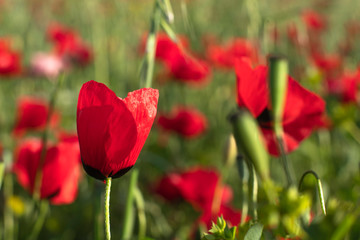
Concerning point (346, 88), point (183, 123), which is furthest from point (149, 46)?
point (183, 123)

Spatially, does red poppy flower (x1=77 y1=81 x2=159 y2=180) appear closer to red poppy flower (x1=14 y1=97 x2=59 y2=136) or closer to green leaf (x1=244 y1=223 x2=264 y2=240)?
green leaf (x1=244 y1=223 x2=264 y2=240)

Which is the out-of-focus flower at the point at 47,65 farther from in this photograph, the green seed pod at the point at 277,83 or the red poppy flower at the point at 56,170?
the green seed pod at the point at 277,83

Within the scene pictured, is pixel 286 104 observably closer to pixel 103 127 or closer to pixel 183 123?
pixel 103 127

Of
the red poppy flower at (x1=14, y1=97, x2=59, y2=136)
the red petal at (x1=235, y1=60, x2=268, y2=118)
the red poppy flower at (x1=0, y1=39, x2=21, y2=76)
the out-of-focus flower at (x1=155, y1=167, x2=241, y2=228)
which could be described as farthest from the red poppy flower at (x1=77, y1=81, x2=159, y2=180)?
the red poppy flower at (x1=0, y1=39, x2=21, y2=76)

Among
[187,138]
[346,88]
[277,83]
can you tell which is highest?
[277,83]

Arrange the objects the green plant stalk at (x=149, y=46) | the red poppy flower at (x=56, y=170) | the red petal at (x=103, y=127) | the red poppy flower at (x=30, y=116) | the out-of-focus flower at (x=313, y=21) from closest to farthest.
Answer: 1. the red petal at (x=103, y=127)
2. the green plant stalk at (x=149, y=46)
3. the red poppy flower at (x=56, y=170)
4. the red poppy flower at (x=30, y=116)
5. the out-of-focus flower at (x=313, y=21)

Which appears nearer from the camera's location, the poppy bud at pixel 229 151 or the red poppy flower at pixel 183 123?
the poppy bud at pixel 229 151

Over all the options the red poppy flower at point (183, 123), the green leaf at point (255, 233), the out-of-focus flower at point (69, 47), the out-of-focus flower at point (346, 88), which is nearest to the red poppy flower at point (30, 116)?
the red poppy flower at point (183, 123)

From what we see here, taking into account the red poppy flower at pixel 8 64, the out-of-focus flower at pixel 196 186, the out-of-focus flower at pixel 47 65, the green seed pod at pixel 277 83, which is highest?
the green seed pod at pixel 277 83
